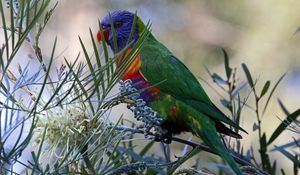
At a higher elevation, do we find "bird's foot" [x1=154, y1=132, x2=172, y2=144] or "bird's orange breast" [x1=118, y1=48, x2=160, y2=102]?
"bird's orange breast" [x1=118, y1=48, x2=160, y2=102]

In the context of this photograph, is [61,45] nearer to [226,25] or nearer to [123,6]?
[123,6]

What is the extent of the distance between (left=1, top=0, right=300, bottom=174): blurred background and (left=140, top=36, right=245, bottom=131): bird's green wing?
4.68 ft

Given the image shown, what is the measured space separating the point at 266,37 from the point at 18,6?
9.73 ft

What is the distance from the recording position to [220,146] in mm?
1287

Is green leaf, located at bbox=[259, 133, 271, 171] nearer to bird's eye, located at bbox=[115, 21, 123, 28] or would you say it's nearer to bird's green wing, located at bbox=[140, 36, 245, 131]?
bird's green wing, located at bbox=[140, 36, 245, 131]

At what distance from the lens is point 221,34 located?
13.0 ft

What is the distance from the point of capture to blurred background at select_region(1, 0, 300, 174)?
331 cm

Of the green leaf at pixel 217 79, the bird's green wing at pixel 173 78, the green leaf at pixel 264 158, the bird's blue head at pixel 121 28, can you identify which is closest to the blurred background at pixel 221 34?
the bird's blue head at pixel 121 28

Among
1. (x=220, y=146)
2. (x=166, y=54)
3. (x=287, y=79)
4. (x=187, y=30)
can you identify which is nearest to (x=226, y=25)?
(x=187, y=30)

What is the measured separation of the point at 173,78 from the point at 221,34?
8.06 ft

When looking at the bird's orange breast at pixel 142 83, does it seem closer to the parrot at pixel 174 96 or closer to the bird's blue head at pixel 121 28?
the parrot at pixel 174 96

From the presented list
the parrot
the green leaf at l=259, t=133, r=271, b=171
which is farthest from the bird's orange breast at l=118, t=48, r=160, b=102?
the green leaf at l=259, t=133, r=271, b=171

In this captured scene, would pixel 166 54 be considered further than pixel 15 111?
Yes

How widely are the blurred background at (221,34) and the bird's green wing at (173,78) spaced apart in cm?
143
